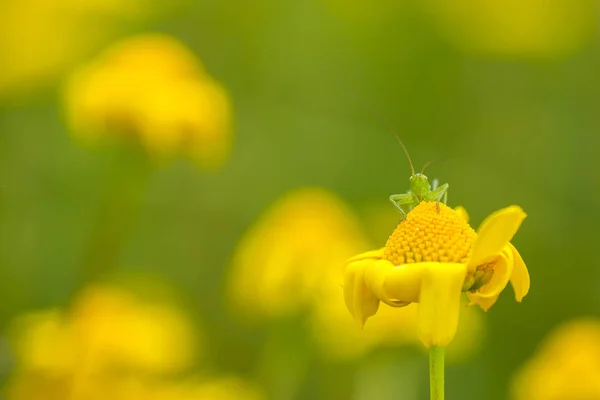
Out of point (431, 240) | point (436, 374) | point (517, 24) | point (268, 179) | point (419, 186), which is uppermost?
point (517, 24)

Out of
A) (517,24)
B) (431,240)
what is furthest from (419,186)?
(517,24)

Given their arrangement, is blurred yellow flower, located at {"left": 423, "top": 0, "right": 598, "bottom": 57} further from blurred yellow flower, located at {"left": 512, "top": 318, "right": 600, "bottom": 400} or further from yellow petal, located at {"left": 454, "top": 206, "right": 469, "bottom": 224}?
yellow petal, located at {"left": 454, "top": 206, "right": 469, "bottom": 224}

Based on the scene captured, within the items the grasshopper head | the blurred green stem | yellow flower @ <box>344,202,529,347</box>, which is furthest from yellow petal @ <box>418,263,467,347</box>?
the blurred green stem

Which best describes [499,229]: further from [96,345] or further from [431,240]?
[96,345]

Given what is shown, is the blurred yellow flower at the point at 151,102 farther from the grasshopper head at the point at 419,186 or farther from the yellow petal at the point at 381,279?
the yellow petal at the point at 381,279

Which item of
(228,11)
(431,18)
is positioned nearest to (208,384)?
(228,11)

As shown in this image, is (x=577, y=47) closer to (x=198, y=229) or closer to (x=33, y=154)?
(x=198, y=229)
